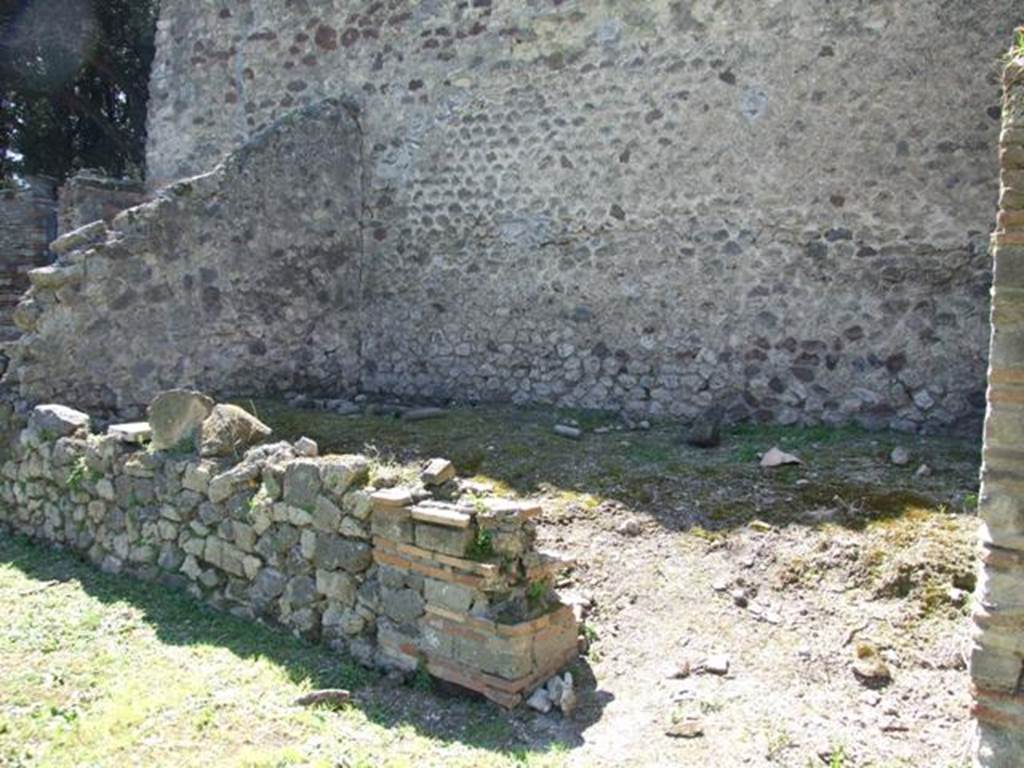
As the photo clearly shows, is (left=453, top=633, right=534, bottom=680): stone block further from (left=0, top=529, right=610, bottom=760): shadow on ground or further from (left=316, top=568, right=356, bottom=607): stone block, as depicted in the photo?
(left=316, top=568, right=356, bottom=607): stone block

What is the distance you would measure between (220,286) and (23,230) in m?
6.41

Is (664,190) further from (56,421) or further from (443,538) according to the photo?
(56,421)

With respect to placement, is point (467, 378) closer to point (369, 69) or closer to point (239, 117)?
point (369, 69)

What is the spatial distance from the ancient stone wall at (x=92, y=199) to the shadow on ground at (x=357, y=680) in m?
6.40

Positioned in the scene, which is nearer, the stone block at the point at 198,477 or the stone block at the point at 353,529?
the stone block at the point at 353,529

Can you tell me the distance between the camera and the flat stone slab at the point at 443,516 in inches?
186

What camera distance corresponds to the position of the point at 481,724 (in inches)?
176

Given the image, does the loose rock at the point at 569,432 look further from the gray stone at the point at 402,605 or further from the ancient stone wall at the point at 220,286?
the gray stone at the point at 402,605

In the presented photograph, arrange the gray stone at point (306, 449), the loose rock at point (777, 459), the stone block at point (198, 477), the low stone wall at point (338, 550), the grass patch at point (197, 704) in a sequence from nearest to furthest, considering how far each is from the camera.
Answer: the grass patch at point (197, 704) < the low stone wall at point (338, 550) < the gray stone at point (306, 449) < the stone block at point (198, 477) < the loose rock at point (777, 459)

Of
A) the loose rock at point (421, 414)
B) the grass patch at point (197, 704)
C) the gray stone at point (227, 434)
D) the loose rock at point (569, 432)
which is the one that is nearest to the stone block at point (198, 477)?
the gray stone at point (227, 434)

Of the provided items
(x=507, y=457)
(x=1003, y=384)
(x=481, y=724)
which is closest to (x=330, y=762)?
(x=481, y=724)

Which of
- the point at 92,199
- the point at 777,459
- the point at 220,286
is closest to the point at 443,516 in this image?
the point at 777,459

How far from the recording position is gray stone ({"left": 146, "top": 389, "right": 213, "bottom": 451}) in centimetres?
643

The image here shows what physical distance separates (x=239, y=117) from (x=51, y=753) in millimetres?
8649
